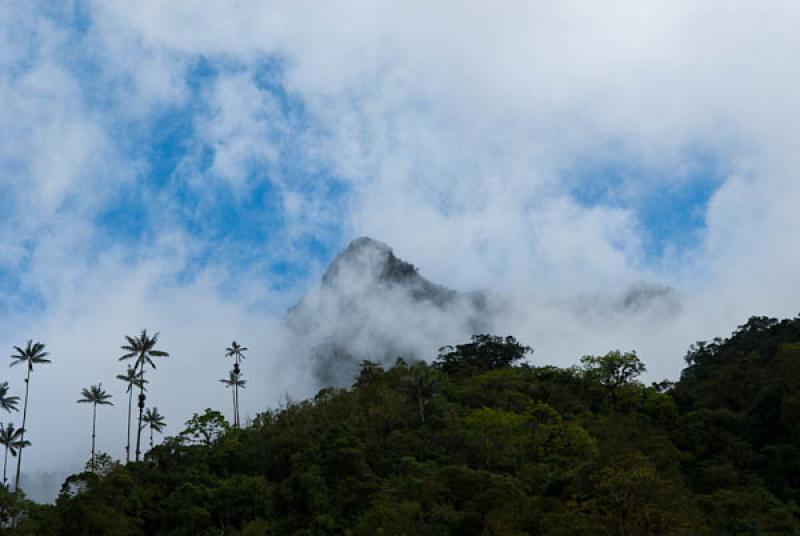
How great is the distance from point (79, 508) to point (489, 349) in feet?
222

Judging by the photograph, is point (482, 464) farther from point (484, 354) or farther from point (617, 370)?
point (484, 354)

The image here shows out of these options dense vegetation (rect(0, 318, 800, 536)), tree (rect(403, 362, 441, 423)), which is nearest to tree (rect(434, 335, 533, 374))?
dense vegetation (rect(0, 318, 800, 536))

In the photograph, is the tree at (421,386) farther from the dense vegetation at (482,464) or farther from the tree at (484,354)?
the tree at (484,354)

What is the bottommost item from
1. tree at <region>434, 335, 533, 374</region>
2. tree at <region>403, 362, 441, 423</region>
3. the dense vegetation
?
the dense vegetation

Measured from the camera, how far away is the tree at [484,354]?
108456 mm

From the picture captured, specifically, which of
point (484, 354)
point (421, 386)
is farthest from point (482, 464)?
point (484, 354)

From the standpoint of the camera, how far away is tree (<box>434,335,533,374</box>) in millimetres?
108456

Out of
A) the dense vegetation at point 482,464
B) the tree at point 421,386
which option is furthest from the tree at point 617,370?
the tree at point 421,386

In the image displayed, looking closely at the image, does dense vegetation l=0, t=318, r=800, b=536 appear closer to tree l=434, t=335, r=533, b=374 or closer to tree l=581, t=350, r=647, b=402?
tree l=581, t=350, r=647, b=402

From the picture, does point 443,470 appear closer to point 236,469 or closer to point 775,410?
point 236,469

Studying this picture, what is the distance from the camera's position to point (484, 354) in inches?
4363

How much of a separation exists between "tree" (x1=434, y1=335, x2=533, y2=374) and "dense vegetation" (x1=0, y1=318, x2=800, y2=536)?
59.6 ft

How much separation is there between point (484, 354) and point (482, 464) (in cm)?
4742

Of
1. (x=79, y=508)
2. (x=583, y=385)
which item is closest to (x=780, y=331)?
(x=583, y=385)
